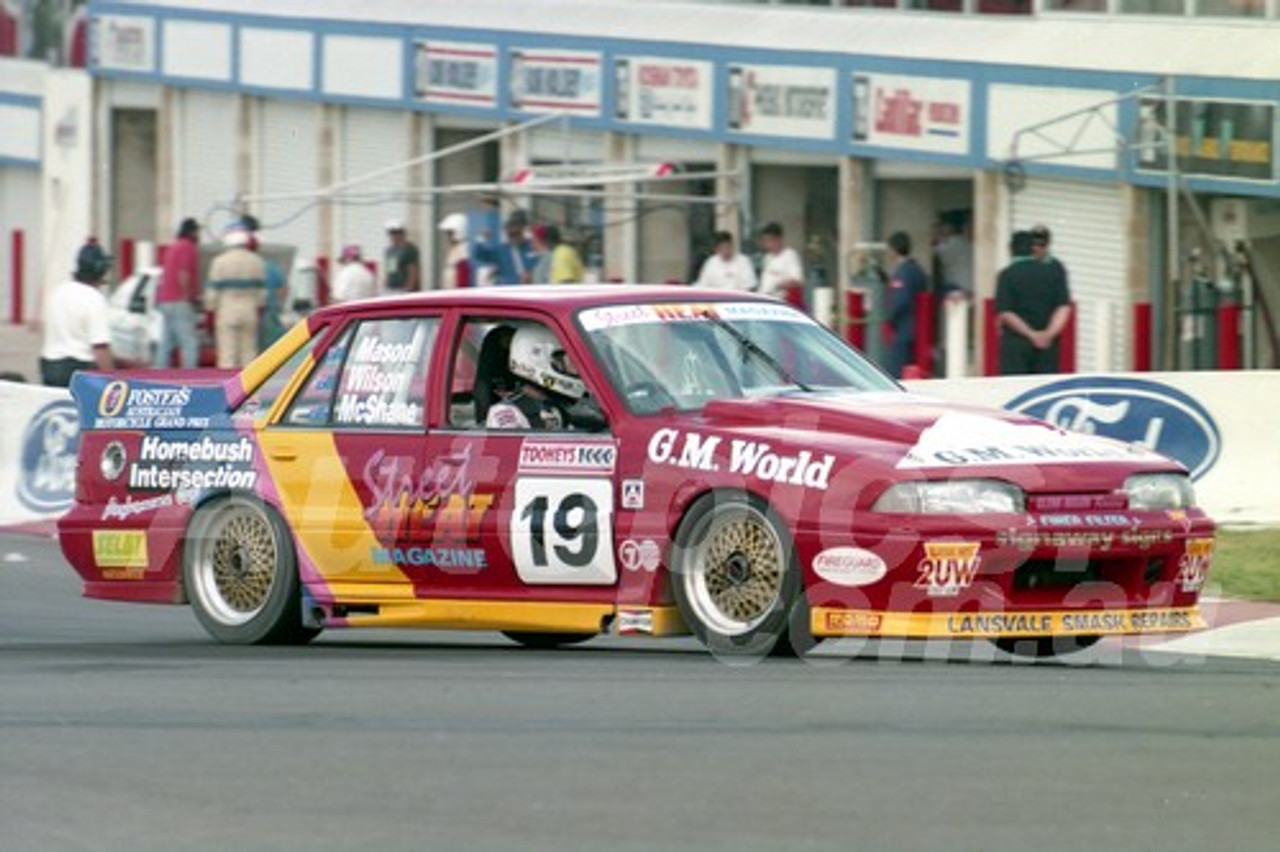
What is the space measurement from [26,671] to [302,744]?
2459 millimetres

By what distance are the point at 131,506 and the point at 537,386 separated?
2036 millimetres

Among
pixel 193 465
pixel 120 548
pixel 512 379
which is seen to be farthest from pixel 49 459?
pixel 512 379

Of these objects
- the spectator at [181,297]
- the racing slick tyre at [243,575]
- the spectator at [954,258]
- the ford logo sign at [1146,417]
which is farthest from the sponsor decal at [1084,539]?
the spectator at [954,258]

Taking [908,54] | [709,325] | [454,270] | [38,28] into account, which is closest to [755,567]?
[709,325]

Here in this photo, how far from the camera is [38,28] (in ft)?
159

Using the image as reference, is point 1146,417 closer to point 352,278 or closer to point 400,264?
point 400,264

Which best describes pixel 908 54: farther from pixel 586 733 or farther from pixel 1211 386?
pixel 586 733

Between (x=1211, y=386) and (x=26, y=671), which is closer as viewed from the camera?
(x=26, y=671)

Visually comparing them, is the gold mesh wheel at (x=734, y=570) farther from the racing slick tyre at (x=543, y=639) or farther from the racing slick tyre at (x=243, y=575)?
the racing slick tyre at (x=243, y=575)

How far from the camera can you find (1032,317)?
71.1 feet

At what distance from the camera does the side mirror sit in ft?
37.3

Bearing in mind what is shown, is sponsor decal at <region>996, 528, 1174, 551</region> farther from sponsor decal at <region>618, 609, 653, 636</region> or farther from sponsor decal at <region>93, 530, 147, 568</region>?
sponsor decal at <region>93, 530, 147, 568</region>

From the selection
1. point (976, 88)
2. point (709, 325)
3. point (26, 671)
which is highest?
point (976, 88)

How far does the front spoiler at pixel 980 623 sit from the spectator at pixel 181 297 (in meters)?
16.3
